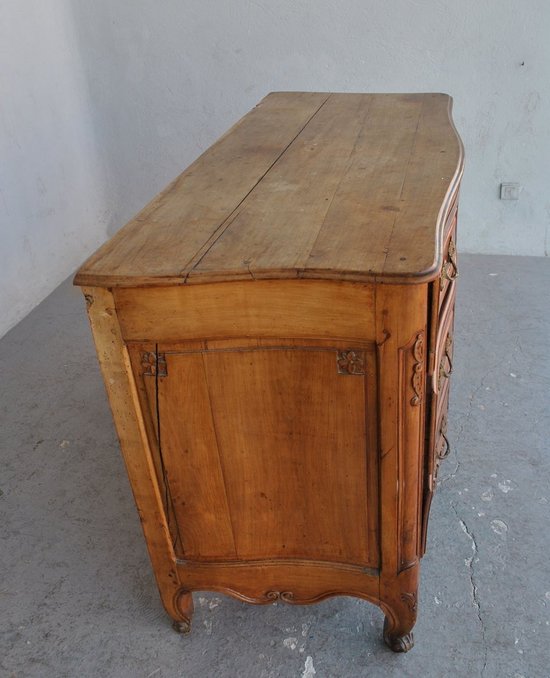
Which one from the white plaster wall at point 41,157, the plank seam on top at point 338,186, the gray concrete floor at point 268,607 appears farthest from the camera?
the white plaster wall at point 41,157

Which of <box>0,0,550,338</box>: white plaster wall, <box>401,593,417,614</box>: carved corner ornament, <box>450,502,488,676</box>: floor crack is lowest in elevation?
<box>450,502,488,676</box>: floor crack

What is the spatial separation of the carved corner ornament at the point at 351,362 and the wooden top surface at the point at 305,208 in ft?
0.49

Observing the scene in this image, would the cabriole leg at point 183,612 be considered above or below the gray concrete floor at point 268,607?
above

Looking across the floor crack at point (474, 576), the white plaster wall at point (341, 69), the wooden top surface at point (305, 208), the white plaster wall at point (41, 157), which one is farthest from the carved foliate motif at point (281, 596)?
the white plaster wall at point (341, 69)

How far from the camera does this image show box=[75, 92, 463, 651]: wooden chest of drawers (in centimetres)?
114

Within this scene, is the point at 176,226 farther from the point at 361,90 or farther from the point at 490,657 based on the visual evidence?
the point at 361,90

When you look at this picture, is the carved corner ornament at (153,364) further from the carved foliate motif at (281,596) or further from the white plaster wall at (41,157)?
the white plaster wall at (41,157)

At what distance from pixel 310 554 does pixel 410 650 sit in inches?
13.0

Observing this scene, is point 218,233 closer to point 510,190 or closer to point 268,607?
point 268,607

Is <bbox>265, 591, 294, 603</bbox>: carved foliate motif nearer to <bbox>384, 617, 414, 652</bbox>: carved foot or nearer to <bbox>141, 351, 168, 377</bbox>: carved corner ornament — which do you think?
<bbox>384, 617, 414, 652</bbox>: carved foot

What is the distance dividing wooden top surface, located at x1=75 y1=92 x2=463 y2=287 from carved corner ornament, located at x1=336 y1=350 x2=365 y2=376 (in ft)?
0.49

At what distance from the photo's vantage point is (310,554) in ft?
4.68

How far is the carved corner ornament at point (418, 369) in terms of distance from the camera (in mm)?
1153

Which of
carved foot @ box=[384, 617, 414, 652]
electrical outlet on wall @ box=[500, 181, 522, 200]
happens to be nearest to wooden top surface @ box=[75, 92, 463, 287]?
carved foot @ box=[384, 617, 414, 652]
